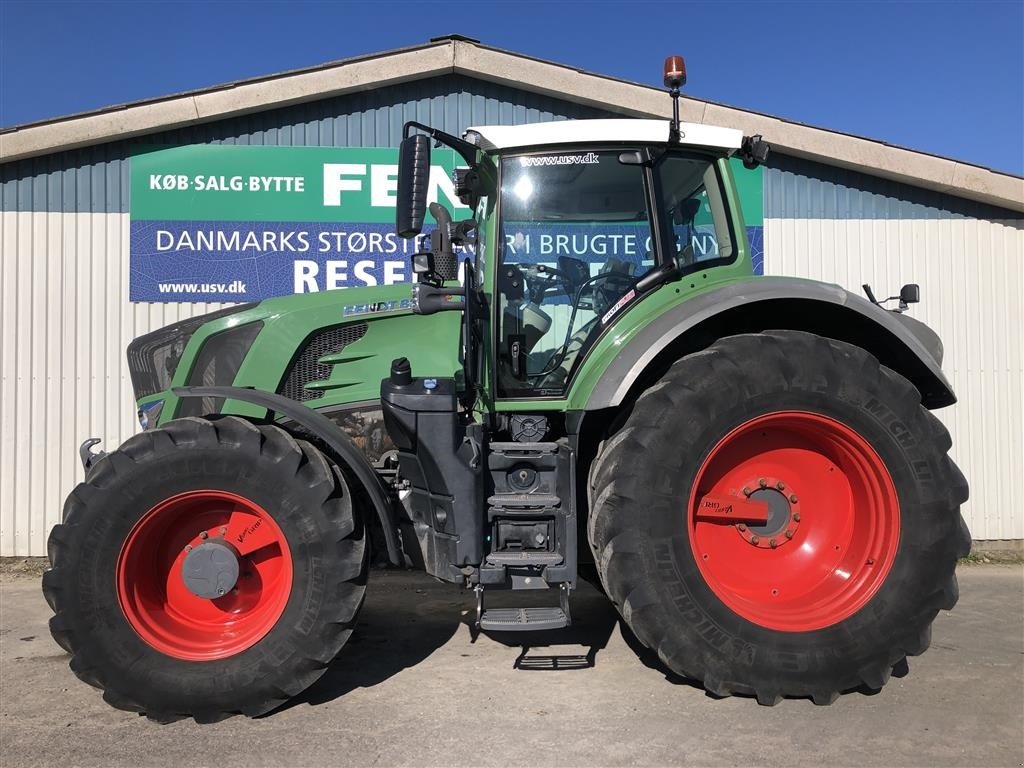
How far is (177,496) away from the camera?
9.80 ft

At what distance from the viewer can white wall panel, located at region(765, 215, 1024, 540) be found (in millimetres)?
6324

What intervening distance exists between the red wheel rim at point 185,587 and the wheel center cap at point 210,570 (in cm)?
9

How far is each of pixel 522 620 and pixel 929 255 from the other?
5.41 metres

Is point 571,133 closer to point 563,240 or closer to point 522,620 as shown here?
point 563,240

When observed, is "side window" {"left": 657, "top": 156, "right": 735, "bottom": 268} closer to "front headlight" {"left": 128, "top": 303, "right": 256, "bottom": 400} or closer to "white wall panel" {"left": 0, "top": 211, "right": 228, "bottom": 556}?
"front headlight" {"left": 128, "top": 303, "right": 256, "bottom": 400}

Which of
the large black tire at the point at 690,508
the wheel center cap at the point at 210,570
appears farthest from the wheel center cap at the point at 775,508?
the wheel center cap at the point at 210,570

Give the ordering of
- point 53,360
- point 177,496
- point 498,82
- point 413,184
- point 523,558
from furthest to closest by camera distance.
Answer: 1. point 498,82
2. point 53,360
3. point 523,558
4. point 177,496
5. point 413,184

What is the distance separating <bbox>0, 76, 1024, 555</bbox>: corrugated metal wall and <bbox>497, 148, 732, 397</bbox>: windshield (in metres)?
3.22

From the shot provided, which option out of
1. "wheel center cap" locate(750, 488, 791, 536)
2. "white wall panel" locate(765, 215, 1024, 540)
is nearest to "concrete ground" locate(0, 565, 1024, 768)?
"wheel center cap" locate(750, 488, 791, 536)

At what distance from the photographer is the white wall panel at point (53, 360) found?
19.4 ft

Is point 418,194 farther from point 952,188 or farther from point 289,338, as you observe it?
point 952,188

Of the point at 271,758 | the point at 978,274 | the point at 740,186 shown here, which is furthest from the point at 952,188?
the point at 271,758

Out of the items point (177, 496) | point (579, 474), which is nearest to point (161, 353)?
point (177, 496)

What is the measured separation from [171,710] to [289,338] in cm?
174
